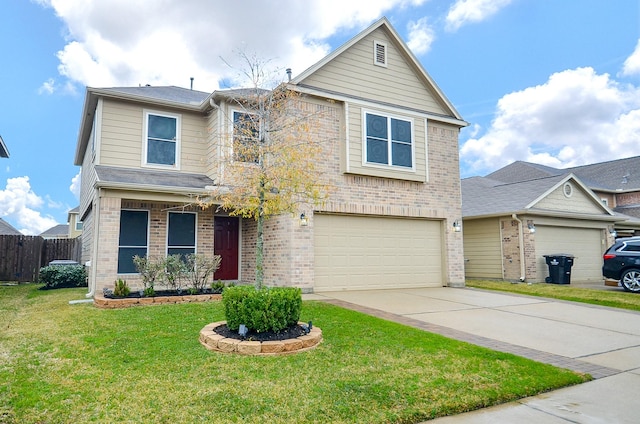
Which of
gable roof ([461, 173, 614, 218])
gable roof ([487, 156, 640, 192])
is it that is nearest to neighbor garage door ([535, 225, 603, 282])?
gable roof ([461, 173, 614, 218])

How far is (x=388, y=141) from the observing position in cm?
1233

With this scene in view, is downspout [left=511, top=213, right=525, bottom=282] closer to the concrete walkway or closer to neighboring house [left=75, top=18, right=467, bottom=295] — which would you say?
neighboring house [left=75, top=18, right=467, bottom=295]

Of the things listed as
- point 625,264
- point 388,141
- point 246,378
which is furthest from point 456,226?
point 246,378

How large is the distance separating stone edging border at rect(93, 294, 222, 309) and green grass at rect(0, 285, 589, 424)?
1.71 meters

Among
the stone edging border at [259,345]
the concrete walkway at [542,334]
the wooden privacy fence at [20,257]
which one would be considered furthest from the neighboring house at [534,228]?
the wooden privacy fence at [20,257]

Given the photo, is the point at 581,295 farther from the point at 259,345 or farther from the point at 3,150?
the point at 3,150

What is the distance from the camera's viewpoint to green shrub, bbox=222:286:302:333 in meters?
5.43

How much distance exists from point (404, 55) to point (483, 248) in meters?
8.44

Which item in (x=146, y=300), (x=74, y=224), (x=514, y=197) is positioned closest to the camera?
(x=146, y=300)

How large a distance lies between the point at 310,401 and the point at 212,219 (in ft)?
30.1

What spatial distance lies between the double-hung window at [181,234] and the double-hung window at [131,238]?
24.7 inches

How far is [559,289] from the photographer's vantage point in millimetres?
12562

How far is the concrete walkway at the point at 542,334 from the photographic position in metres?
3.68

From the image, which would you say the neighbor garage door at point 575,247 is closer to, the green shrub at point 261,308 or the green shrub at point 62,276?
the green shrub at point 261,308
